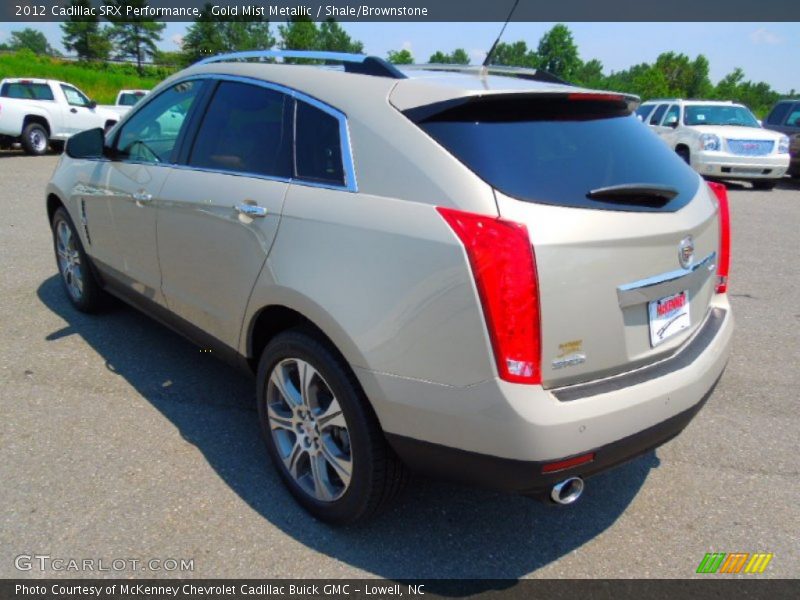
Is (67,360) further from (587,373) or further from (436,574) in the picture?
(587,373)

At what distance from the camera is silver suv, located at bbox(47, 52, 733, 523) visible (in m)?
2.02

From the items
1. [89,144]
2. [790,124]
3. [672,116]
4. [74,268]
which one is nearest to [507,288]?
[89,144]

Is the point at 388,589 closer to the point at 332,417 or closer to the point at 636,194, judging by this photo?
the point at 332,417

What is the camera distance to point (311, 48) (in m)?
45.7

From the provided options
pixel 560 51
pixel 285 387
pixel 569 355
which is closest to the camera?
pixel 569 355

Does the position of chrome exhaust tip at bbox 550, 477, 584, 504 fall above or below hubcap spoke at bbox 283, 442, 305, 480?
above

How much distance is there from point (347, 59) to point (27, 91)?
1746cm

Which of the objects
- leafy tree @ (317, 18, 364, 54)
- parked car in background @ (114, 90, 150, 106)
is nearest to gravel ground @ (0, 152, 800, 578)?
parked car in background @ (114, 90, 150, 106)

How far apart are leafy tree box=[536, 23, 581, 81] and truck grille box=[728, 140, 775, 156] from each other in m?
83.2

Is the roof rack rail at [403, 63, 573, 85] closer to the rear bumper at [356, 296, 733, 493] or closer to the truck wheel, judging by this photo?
the rear bumper at [356, 296, 733, 493]

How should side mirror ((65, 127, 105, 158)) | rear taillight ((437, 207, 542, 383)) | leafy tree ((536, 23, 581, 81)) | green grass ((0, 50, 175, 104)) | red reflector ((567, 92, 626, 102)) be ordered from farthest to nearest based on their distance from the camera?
leafy tree ((536, 23, 581, 81)) → green grass ((0, 50, 175, 104)) → side mirror ((65, 127, 105, 158)) → red reflector ((567, 92, 626, 102)) → rear taillight ((437, 207, 542, 383))

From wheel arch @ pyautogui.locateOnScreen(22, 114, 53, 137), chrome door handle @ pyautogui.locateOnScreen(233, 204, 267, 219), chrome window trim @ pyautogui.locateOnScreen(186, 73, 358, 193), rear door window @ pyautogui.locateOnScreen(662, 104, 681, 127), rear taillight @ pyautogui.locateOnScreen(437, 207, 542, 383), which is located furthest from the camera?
wheel arch @ pyautogui.locateOnScreen(22, 114, 53, 137)

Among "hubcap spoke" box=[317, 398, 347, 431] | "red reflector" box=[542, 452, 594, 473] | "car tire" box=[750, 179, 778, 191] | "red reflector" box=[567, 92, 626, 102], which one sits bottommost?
"car tire" box=[750, 179, 778, 191]

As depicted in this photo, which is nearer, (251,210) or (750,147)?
(251,210)
